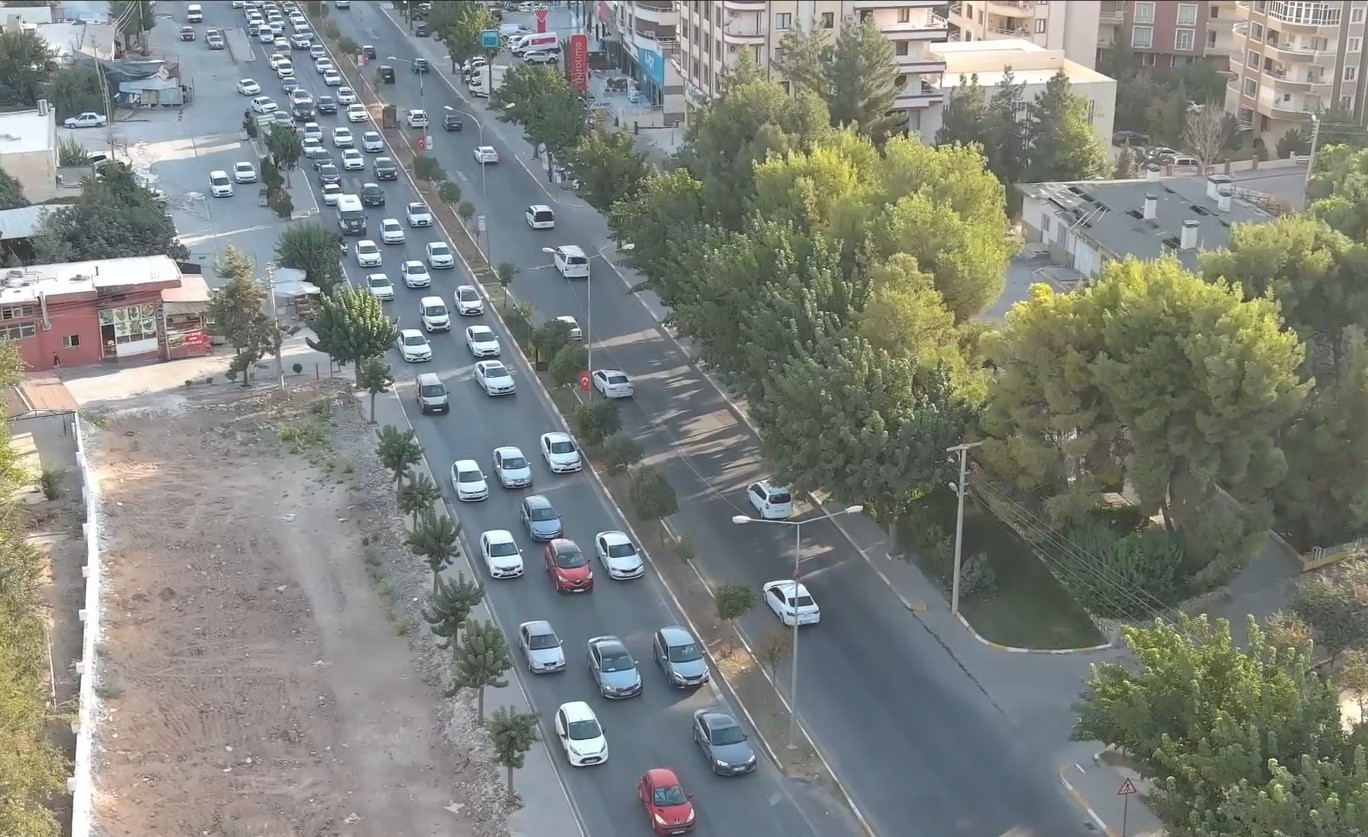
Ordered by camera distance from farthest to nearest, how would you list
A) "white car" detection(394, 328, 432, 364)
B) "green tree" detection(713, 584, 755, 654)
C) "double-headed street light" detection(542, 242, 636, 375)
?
"white car" detection(394, 328, 432, 364) → "double-headed street light" detection(542, 242, 636, 375) → "green tree" detection(713, 584, 755, 654)

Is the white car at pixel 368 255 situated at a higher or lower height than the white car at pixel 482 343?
higher

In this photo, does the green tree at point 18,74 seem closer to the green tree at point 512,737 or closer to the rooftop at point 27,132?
the rooftop at point 27,132

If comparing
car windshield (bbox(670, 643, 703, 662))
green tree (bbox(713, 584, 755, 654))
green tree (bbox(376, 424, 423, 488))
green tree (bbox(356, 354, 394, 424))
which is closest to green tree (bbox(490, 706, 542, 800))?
car windshield (bbox(670, 643, 703, 662))

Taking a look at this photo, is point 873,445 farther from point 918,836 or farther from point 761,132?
point 761,132

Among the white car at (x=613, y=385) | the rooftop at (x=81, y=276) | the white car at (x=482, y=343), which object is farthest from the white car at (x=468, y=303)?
the rooftop at (x=81, y=276)

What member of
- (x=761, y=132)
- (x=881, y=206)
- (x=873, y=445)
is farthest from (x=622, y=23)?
(x=873, y=445)

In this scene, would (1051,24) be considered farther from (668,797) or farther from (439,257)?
(668,797)

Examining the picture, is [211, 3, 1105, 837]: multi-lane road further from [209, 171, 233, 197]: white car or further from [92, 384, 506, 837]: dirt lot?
[209, 171, 233, 197]: white car
